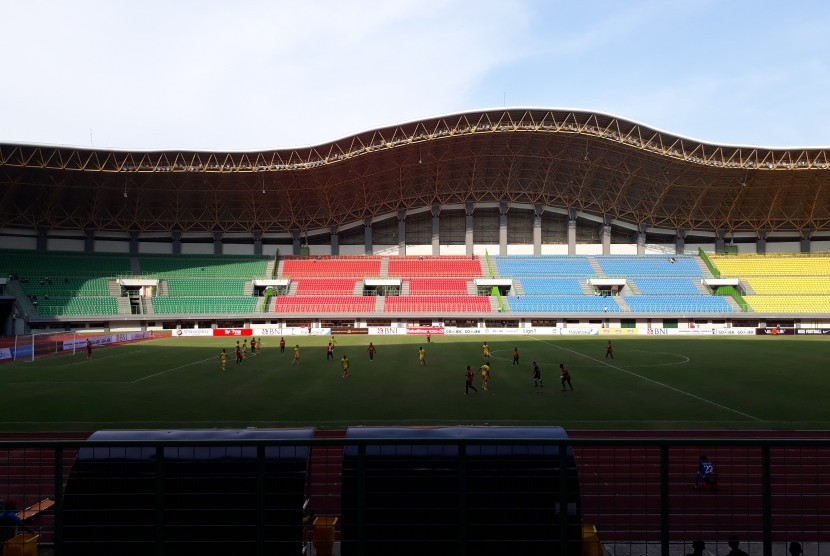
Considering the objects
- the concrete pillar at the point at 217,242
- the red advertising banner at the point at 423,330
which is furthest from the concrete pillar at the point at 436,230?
the concrete pillar at the point at 217,242

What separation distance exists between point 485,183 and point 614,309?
23332 millimetres

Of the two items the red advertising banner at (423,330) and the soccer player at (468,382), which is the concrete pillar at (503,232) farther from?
the soccer player at (468,382)

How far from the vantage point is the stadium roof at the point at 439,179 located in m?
56.0

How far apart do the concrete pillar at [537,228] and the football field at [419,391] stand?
33124mm

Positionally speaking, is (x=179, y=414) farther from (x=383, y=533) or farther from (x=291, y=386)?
(x=383, y=533)

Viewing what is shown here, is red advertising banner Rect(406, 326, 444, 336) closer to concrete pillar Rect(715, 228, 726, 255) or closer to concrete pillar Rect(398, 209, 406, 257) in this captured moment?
concrete pillar Rect(398, 209, 406, 257)

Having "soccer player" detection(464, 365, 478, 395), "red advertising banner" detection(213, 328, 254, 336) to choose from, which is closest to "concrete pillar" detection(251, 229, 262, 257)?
"red advertising banner" detection(213, 328, 254, 336)

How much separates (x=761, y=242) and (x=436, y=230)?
47.3 m

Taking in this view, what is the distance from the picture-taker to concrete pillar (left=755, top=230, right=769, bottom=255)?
7131cm

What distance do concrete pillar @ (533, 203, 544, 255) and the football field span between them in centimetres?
3312

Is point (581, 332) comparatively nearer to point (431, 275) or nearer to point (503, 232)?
point (503, 232)

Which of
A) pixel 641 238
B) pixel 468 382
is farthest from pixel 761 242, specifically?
pixel 468 382

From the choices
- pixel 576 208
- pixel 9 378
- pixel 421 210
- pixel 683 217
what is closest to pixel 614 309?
pixel 576 208

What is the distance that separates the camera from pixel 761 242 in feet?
235
